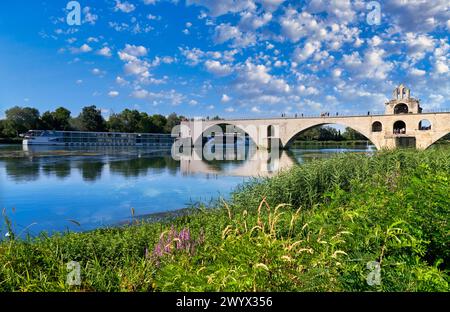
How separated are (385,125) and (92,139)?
2328 inches

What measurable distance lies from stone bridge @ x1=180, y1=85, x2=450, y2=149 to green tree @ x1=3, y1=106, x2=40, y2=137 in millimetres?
44012

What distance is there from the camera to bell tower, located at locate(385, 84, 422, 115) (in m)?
63.5

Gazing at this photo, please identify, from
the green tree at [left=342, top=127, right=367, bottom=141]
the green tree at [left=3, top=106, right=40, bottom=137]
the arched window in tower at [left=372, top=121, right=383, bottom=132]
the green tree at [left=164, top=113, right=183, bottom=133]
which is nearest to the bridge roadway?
the arched window in tower at [left=372, top=121, right=383, bottom=132]

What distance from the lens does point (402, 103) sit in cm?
6569

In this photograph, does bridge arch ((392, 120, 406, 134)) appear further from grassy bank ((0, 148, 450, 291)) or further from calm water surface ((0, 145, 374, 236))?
grassy bank ((0, 148, 450, 291))

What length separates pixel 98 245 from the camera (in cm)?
567

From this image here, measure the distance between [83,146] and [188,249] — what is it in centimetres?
6791

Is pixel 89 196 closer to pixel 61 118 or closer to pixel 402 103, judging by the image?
pixel 402 103

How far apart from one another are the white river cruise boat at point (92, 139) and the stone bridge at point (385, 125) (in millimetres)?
18013

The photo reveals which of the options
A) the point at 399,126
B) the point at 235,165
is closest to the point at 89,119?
the point at 235,165

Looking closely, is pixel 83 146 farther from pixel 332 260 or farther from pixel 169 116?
pixel 332 260
